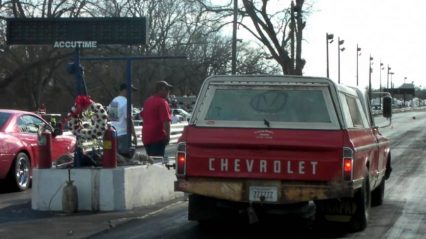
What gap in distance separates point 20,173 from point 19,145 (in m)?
0.56

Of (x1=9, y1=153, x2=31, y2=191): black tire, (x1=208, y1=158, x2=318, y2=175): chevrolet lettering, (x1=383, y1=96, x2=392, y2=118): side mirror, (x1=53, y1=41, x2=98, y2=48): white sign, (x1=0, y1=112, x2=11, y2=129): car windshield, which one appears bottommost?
(x1=9, y1=153, x2=31, y2=191): black tire

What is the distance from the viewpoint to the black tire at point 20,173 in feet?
41.2

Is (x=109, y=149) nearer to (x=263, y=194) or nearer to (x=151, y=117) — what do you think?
(x=151, y=117)

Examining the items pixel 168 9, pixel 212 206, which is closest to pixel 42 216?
pixel 212 206

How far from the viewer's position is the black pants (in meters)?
12.0

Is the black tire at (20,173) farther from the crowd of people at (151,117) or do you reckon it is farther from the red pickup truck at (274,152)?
the red pickup truck at (274,152)

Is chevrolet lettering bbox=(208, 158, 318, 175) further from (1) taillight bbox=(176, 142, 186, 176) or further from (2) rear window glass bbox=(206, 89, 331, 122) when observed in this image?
(2) rear window glass bbox=(206, 89, 331, 122)

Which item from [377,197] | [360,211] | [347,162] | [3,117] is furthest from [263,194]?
[3,117]

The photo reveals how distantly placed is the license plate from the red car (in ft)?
18.5

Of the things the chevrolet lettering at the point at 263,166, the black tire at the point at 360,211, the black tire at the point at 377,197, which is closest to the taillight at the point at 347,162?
the chevrolet lettering at the point at 263,166

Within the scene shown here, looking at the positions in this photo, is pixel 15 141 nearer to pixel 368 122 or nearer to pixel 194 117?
pixel 194 117

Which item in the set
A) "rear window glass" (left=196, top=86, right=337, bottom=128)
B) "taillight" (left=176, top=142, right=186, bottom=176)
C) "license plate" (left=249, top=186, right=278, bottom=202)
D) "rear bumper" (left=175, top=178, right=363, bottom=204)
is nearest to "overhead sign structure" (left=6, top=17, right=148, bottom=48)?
"rear window glass" (left=196, top=86, right=337, bottom=128)

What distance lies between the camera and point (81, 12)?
45.7m

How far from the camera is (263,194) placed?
776 cm
